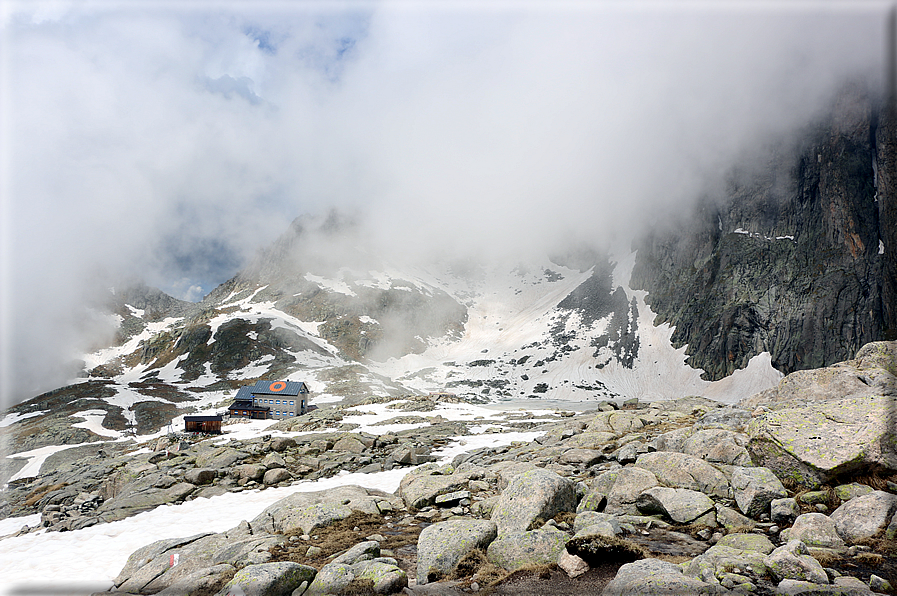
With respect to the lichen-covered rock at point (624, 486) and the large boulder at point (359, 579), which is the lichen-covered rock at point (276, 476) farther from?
the lichen-covered rock at point (624, 486)

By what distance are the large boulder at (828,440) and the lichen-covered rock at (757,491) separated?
1.57 ft

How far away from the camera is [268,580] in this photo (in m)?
8.16

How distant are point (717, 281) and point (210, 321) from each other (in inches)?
7562

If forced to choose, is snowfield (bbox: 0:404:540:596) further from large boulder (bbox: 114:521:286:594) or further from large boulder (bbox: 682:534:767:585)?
large boulder (bbox: 682:534:767:585)

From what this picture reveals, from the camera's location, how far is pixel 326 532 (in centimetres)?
1252

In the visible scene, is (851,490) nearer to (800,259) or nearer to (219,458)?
(219,458)

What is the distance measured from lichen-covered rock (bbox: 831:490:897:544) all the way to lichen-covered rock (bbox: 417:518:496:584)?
694 cm

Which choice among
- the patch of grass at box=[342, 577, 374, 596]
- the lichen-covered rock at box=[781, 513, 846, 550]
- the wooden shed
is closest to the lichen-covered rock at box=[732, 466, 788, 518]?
the lichen-covered rock at box=[781, 513, 846, 550]

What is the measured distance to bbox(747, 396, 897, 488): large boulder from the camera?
29.2 feet

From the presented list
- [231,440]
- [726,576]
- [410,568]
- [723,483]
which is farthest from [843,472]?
[231,440]

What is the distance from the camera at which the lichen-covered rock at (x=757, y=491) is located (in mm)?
9406

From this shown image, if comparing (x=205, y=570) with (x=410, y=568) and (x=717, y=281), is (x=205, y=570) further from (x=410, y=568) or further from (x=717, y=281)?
(x=717, y=281)

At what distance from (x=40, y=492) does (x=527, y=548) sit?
39.3m

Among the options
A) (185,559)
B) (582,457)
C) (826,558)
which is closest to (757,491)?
(826,558)
